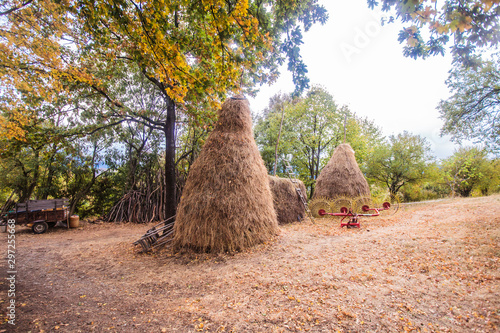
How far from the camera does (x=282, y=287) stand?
3.09 m

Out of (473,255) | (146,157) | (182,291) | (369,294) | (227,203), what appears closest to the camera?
(369,294)

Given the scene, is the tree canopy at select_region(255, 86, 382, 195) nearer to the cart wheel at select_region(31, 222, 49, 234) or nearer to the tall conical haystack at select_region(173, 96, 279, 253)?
the tall conical haystack at select_region(173, 96, 279, 253)

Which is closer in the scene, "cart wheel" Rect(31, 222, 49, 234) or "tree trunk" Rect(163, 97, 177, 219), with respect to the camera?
"tree trunk" Rect(163, 97, 177, 219)

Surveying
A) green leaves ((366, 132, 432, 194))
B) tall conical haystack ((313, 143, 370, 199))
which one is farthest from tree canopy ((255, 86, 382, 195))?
tall conical haystack ((313, 143, 370, 199))

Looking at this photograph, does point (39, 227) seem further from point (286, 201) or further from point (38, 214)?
point (286, 201)

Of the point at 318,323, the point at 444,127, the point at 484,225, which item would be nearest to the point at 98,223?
the point at 318,323

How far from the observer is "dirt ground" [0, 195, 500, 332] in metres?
2.32

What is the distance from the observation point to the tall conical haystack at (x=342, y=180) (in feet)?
32.3

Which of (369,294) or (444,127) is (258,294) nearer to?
(369,294)

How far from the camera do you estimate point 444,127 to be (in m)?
9.95

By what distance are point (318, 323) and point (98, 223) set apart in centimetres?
1174

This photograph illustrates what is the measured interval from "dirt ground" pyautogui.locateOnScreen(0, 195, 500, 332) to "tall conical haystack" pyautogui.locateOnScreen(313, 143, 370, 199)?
4518 mm

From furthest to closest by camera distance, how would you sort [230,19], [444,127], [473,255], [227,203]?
1. [444,127]
2. [227,203]
3. [473,255]
4. [230,19]

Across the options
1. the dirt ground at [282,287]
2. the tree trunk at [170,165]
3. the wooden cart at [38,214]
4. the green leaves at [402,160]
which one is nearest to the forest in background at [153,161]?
the green leaves at [402,160]
